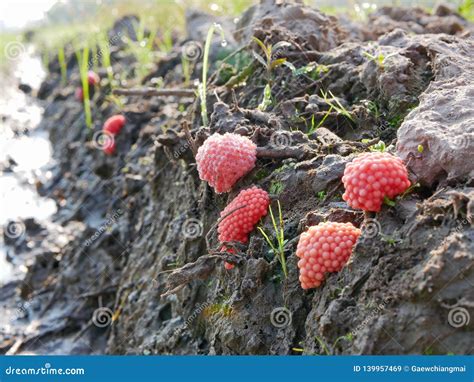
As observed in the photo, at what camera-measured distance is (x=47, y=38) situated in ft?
39.4

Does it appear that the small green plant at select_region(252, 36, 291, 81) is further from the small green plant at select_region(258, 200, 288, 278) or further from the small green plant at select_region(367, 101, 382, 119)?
the small green plant at select_region(258, 200, 288, 278)

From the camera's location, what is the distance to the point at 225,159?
9.72 feet

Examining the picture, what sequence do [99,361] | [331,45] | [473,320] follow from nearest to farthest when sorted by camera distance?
[473,320], [99,361], [331,45]

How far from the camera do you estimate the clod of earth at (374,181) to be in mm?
2336

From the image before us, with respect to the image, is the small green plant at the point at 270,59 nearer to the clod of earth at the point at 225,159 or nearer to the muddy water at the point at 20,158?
the clod of earth at the point at 225,159

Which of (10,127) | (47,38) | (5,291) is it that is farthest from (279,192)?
Answer: (47,38)

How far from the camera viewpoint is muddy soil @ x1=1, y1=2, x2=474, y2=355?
2191 mm

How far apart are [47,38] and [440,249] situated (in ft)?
36.6

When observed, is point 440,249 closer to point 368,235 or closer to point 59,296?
point 368,235

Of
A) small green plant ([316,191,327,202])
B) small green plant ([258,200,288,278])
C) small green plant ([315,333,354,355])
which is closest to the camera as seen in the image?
small green plant ([315,333,354,355])

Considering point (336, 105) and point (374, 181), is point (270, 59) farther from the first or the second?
point (374, 181)

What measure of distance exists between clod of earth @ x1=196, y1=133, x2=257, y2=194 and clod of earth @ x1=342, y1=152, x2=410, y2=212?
719mm

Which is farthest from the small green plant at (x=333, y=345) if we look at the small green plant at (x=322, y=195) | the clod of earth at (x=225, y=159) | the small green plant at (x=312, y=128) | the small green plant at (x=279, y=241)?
the small green plant at (x=312, y=128)

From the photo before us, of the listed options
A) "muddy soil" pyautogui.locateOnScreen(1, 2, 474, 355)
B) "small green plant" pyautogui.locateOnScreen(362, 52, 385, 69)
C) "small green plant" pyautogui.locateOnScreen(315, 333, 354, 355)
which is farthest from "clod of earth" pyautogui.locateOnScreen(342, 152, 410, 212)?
"small green plant" pyautogui.locateOnScreen(362, 52, 385, 69)
